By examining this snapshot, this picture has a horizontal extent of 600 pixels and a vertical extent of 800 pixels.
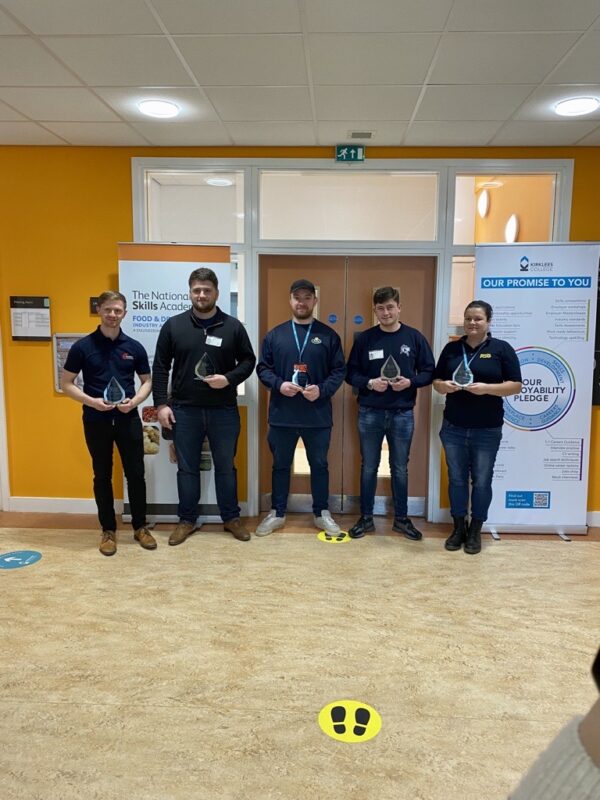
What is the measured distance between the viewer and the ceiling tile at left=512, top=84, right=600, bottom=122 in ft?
10.1

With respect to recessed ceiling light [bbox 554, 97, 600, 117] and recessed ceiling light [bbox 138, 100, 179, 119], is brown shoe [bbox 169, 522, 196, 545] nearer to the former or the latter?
recessed ceiling light [bbox 138, 100, 179, 119]

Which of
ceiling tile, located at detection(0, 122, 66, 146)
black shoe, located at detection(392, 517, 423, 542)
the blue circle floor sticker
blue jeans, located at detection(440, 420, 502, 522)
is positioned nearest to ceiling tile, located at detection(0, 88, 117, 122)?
ceiling tile, located at detection(0, 122, 66, 146)

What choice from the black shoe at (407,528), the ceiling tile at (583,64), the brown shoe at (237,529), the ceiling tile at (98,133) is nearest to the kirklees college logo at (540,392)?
the black shoe at (407,528)

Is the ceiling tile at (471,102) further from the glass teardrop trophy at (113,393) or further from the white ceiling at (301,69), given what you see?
the glass teardrop trophy at (113,393)

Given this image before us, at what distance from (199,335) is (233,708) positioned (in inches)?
93.1

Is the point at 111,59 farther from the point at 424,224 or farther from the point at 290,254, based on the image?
the point at 424,224

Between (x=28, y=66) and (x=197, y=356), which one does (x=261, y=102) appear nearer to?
(x=28, y=66)

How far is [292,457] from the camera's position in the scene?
13.1 ft

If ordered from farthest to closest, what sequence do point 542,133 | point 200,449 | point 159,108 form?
point 200,449 → point 542,133 → point 159,108

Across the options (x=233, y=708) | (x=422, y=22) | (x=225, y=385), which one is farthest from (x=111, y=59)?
(x=233, y=708)

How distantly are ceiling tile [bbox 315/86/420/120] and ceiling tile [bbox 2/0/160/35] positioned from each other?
1074mm

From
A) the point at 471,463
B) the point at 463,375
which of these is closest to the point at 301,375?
the point at 463,375

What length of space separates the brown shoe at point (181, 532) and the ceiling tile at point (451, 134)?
128 inches

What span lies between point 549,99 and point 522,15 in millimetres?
970
